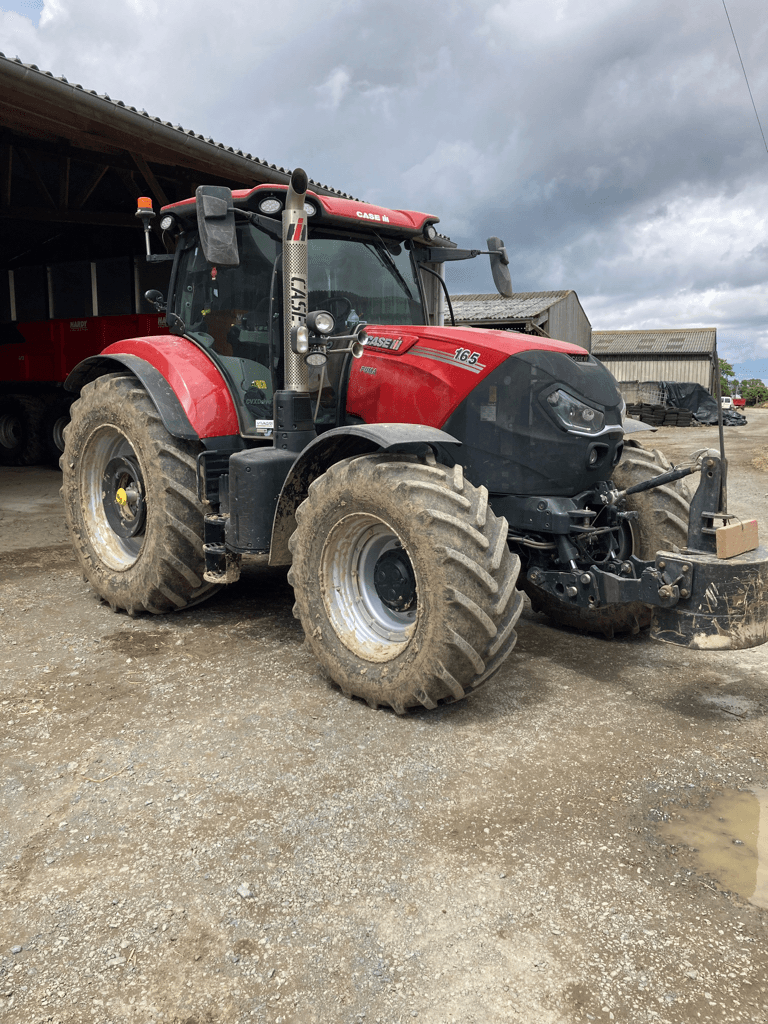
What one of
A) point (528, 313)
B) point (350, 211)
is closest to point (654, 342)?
point (528, 313)

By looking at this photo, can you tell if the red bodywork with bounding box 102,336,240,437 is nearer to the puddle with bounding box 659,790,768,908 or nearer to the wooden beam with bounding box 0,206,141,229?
the puddle with bounding box 659,790,768,908

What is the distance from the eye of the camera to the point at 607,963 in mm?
2162

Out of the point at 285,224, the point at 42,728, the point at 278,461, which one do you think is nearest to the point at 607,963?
the point at 42,728

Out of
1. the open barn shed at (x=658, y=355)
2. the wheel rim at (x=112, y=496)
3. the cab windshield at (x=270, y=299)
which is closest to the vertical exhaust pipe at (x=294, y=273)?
the cab windshield at (x=270, y=299)

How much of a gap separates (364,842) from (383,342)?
2.51m

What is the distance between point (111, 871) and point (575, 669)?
2.63 m

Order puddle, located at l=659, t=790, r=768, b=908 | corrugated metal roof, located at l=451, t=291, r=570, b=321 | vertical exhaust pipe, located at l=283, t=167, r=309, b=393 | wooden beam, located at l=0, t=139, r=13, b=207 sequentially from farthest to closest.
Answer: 1. corrugated metal roof, located at l=451, t=291, r=570, b=321
2. wooden beam, located at l=0, t=139, r=13, b=207
3. vertical exhaust pipe, located at l=283, t=167, r=309, b=393
4. puddle, located at l=659, t=790, r=768, b=908

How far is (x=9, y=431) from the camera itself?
13.7 meters

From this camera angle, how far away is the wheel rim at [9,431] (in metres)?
13.6

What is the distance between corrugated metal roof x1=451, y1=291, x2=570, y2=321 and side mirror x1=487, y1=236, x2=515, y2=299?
19153mm

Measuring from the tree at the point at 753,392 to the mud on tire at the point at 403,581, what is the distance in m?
53.5

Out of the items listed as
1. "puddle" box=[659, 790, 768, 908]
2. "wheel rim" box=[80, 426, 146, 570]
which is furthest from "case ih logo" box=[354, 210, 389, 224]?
"puddle" box=[659, 790, 768, 908]

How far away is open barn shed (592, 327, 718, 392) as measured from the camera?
4322cm

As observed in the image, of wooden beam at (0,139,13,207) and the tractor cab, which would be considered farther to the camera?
wooden beam at (0,139,13,207)
